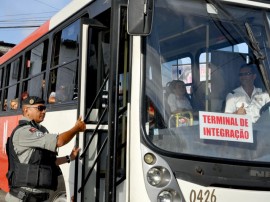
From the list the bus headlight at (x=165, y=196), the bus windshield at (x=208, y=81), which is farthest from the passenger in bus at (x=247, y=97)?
the bus headlight at (x=165, y=196)

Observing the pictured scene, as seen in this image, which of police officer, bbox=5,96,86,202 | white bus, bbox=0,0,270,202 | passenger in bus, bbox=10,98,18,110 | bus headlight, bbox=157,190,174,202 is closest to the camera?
bus headlight, bbox=157,190,174,202

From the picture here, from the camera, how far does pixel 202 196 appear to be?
3.71 meters

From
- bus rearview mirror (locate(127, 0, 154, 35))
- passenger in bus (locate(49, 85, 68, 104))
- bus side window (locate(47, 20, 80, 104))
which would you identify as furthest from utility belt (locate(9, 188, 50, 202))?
bus rearview mirror (locate(127, 0, 154, 35))

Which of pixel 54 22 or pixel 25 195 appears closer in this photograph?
pixel 25 195

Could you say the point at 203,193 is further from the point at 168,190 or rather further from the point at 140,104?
the point at 140,104

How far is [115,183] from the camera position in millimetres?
3887

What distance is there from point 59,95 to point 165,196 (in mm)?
2624

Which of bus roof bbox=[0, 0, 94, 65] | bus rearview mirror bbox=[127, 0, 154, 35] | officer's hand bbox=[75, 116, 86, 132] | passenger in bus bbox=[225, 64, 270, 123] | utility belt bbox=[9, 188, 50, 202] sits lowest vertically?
utility belt bbox=[9, 188, 50, 202]

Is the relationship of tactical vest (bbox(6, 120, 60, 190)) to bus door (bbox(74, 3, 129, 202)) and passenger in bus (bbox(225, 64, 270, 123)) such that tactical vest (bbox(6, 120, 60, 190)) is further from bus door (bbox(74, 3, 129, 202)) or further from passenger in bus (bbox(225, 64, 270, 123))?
passenger in bus (bbox(225, 64, 270, 123))

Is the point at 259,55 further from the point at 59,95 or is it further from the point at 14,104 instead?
the point at 14,104

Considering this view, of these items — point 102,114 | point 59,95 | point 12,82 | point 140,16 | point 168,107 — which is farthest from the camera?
point 12,82

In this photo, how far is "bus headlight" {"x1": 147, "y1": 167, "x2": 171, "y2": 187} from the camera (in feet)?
12.1

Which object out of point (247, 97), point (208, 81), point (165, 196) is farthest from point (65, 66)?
point (165, 196)

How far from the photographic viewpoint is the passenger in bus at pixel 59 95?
18.6ft
